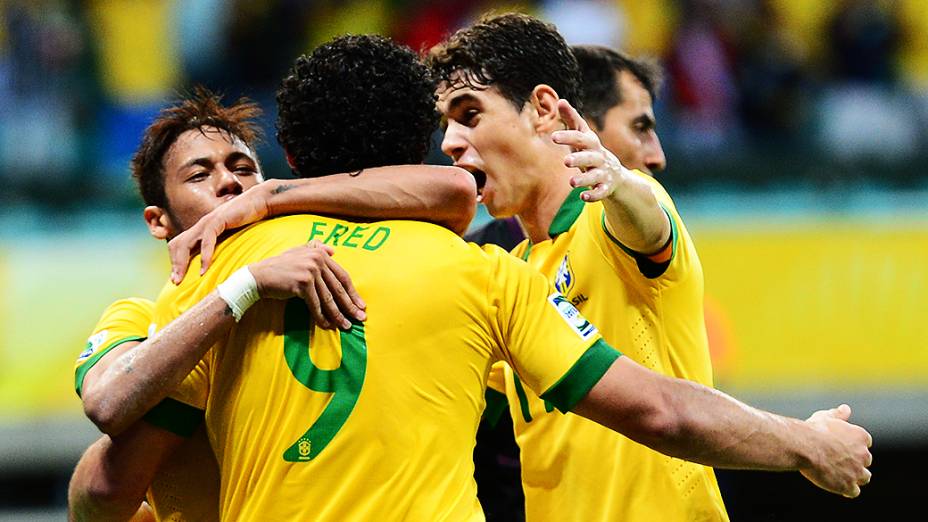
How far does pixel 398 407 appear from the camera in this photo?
122 inches

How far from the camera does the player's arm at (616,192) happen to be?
3316 millimetres

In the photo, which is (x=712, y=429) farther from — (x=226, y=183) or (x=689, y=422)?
(x=226, y=183)

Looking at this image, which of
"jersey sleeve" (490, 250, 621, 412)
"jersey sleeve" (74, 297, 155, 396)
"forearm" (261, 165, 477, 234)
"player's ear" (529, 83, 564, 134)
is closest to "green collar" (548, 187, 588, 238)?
"player's ear" (529, 83, 564, 134)

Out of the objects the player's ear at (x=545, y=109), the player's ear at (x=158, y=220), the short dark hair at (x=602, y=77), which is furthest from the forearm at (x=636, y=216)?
the short dark hair at (x=602, y=77)

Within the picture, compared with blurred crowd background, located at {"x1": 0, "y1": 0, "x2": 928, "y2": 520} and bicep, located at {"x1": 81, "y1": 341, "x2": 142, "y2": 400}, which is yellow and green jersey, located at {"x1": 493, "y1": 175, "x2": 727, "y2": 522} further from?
blurred crowd background, located at {"x1": 0, "y1": 0, "x2": 928, "y2": 520}

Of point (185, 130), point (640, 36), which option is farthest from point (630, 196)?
point (640, 36)

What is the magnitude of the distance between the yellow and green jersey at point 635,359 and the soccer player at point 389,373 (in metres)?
0.50

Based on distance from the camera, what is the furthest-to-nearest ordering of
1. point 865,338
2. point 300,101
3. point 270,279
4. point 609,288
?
point 865,338 → point 609,288 → point 300,101 → point 270,279

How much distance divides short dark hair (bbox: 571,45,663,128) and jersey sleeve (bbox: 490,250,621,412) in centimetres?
189

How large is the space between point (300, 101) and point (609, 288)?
1016 millimetres

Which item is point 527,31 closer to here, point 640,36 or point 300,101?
point 300,101

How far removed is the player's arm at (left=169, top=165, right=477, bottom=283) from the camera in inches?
127

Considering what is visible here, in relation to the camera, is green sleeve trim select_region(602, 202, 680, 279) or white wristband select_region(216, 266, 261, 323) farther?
green sleeve trim select_region(602, 202, 680, 279)

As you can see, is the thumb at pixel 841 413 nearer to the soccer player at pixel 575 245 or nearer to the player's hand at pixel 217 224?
the soccer player at pixel 575 245
